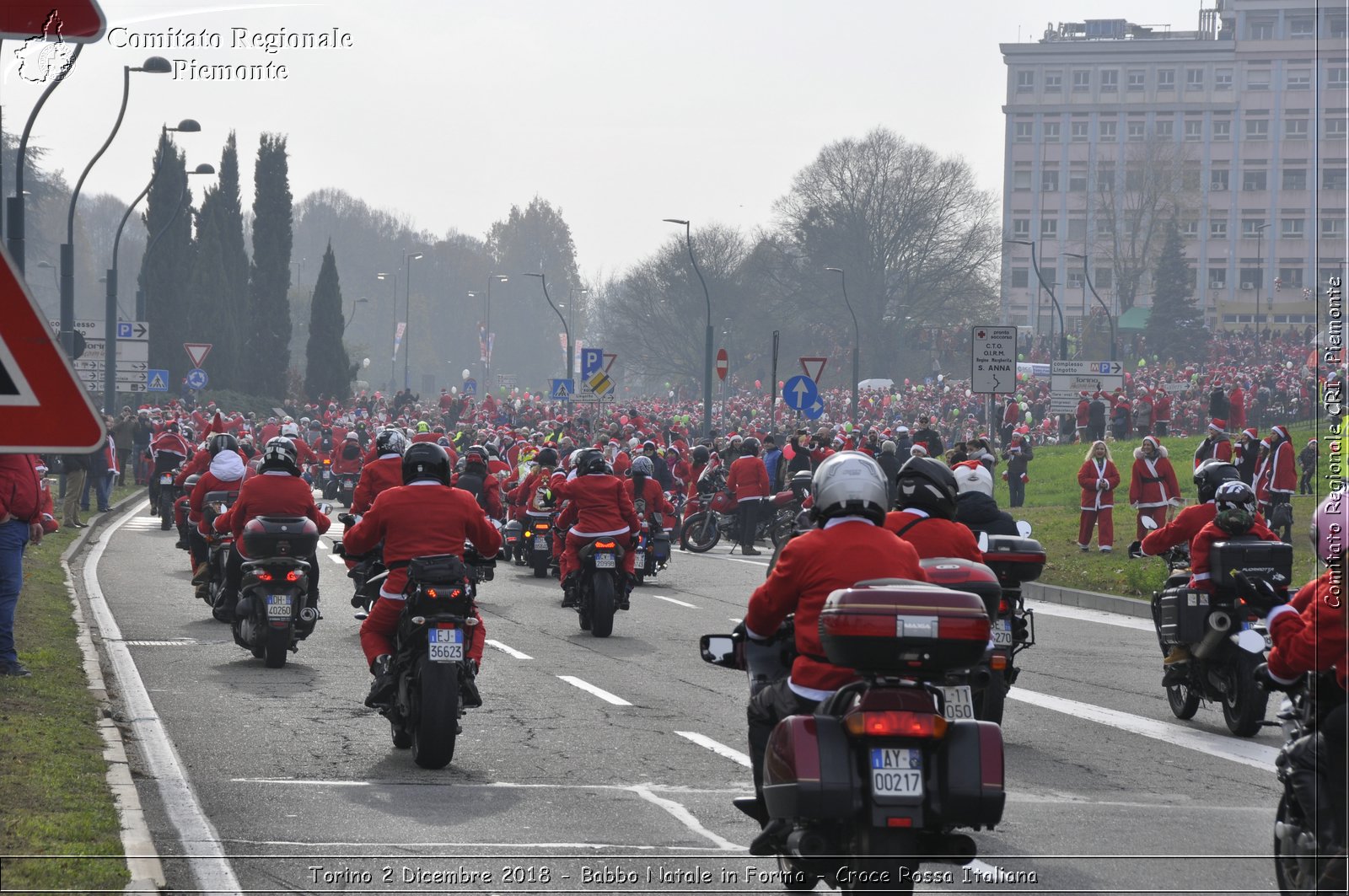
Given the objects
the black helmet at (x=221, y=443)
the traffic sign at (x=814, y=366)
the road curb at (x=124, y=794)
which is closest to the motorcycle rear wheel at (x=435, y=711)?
the road curb at (x=124, y=794)

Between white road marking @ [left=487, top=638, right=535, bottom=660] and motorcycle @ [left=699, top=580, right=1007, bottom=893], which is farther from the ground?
motorcycle @ [left=699, top=580, right=1007, bottom=893]

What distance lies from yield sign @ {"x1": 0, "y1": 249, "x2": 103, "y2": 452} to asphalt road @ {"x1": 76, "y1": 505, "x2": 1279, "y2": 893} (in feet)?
10.1

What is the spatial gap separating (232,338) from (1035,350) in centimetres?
4310

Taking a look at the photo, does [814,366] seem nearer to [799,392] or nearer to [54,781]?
[799,392]

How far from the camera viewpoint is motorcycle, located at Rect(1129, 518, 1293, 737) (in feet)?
35.9

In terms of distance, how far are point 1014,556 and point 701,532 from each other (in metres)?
19.8

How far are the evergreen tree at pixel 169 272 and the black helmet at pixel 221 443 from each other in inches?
1911

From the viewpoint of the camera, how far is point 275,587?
13312mm

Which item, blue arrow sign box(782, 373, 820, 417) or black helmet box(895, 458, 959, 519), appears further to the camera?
blue arrow sign box(782, 373, 820, 417)

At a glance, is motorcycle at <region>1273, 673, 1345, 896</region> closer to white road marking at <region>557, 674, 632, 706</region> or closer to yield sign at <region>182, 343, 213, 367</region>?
white road marking at <region>557, 674, 632, 706</region>

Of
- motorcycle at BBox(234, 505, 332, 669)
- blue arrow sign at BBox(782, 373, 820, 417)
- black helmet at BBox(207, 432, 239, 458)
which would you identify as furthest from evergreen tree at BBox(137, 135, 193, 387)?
motorcycle at BBox(234, 505, 332, 669)

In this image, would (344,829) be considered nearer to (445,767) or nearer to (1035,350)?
(445,767)

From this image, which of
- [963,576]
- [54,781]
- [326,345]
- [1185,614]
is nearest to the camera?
[54,781]

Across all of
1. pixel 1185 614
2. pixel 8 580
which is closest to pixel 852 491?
pixel 1185 614
